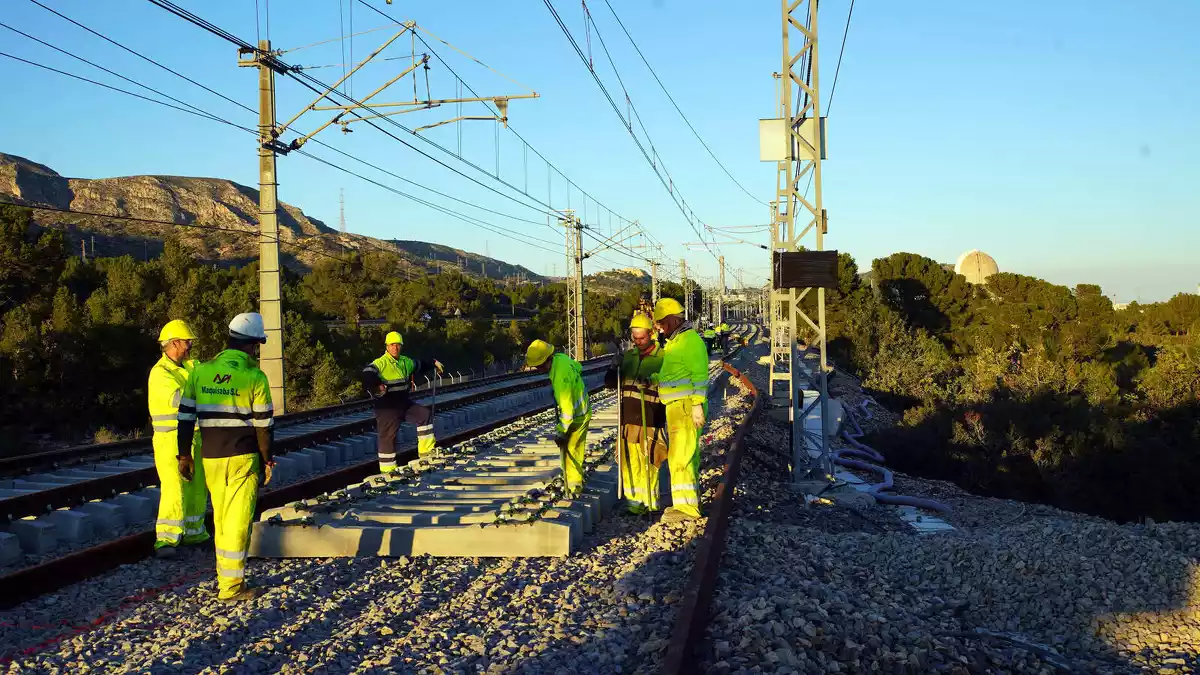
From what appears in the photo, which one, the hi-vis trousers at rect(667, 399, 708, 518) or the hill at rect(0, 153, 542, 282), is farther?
the hill at rect(0, 153, 542, 282)

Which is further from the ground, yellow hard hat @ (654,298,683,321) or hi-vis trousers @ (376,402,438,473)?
yellow hard hat @ (654,298,683,321)

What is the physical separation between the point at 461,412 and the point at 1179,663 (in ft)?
50.0

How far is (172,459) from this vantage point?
745 cm

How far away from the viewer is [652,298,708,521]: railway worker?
315 inches

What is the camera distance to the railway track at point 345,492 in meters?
6.16

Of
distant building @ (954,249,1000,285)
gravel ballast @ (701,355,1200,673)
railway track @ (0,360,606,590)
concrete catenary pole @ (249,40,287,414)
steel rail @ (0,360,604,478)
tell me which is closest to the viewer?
gravel ballast @ (701,355,1200,673)

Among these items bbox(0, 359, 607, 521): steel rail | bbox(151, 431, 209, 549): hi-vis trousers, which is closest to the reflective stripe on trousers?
bbox(151, 431, 209, 549): hi-vis trousers

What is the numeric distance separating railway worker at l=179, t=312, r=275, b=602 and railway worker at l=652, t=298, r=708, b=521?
3.36 metres

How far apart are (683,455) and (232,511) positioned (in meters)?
3.67

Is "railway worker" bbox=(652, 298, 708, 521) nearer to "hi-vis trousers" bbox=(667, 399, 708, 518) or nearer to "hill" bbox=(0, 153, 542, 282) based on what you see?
"hi-vis trousers" bbox=(667, 399, 708, 518)

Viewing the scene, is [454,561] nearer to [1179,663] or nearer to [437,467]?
[437,467]

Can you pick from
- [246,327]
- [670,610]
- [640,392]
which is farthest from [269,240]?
[670,610]

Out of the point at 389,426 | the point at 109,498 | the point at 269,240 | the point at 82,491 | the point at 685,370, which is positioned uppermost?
the point at 269,240

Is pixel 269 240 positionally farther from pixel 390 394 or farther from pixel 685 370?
pixel 685 370
